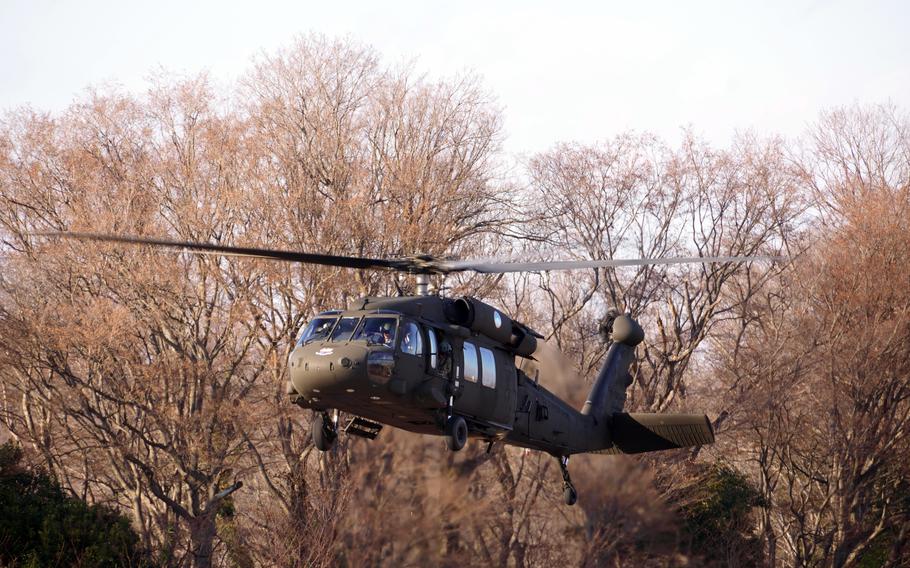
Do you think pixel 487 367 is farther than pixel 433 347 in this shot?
Yes

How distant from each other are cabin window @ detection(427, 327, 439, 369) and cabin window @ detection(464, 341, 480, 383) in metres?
0.69

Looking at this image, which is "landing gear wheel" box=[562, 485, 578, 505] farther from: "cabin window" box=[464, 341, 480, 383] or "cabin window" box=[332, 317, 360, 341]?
"cabin window" box=[332, 317, 360, 341]

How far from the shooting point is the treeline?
2427 centimetres

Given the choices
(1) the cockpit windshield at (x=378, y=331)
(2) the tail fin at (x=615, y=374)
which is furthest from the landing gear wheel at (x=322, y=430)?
(2) the tail fin at (x=615, y=374)

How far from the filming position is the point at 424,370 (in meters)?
14.0

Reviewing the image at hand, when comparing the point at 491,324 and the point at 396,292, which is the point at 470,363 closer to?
the point at 491,324

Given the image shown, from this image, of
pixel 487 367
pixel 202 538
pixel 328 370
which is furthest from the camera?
pixel 202 538

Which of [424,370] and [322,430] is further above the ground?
[424,370]

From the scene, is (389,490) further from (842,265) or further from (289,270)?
(842,265)

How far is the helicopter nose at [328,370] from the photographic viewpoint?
1308cm

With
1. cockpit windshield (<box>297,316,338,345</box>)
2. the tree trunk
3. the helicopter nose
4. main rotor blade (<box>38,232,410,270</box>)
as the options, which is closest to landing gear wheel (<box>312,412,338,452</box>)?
the helicopter nose

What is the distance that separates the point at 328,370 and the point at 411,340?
1.32 m

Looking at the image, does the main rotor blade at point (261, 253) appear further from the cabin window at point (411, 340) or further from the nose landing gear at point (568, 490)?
the nose landing gear at point (568, 490)

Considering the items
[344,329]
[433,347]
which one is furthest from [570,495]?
[344,329]
